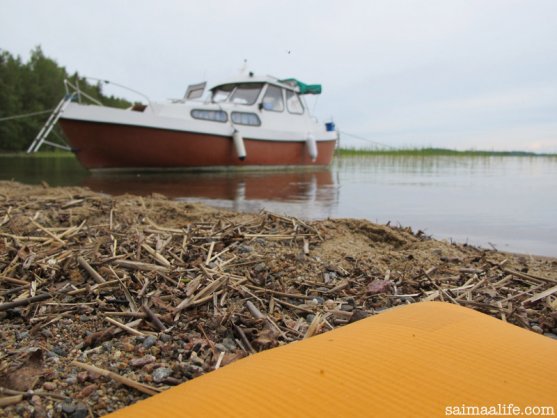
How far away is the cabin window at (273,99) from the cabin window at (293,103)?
39 centimetres

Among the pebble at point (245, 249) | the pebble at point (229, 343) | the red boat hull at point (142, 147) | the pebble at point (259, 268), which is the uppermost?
the red boat hull at point (142, 147)

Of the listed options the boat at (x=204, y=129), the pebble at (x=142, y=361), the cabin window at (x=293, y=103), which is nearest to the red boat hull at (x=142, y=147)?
the boat at (x=204, y=129)

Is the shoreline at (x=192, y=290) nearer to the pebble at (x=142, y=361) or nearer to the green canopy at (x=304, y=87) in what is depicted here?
the pebble at (x=142, y=361)

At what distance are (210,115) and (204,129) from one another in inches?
21.1

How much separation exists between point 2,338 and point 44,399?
0.51 m

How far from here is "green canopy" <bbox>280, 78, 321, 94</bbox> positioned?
14.6 m

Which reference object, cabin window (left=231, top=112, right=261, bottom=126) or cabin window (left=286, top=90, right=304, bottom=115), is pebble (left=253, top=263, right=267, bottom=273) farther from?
cabin window (left=286, top=90, right=304, bottom=115)

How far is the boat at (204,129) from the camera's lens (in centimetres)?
1070

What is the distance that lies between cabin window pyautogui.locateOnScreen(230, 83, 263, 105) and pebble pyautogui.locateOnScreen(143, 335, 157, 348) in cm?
1240

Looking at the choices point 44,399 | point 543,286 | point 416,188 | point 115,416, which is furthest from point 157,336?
point 416,188

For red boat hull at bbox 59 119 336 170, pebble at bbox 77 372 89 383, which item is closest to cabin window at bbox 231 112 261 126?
red boat hull at bbox 59 119 336 170

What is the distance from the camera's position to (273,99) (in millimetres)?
13836

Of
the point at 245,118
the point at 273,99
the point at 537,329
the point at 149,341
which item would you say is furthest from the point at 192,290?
the point at 273,99

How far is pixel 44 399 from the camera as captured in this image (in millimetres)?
1079
